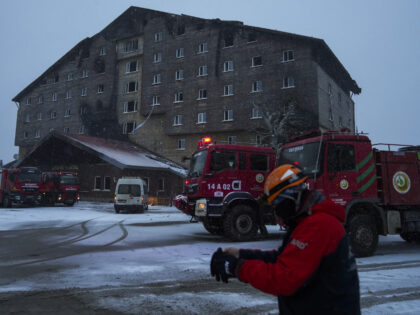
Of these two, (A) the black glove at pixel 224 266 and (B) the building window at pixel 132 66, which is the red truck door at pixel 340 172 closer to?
(A) the black glove at pixel 224 266

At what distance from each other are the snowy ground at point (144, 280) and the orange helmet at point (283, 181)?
104 inches

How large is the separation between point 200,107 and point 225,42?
7.27 meters

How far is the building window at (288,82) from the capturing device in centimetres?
3031

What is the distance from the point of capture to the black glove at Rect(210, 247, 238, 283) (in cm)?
201

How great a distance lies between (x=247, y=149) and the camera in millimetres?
10742

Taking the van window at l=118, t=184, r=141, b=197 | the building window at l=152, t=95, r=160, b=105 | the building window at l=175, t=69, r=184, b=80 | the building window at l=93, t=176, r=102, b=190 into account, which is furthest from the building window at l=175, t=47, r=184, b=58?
the van window at l=118, t=184, r=141, b=197

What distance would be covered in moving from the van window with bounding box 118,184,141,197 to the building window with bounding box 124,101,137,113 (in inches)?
Result: 796

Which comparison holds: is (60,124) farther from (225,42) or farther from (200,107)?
(225,42)

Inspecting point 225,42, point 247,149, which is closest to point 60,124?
point 225,42

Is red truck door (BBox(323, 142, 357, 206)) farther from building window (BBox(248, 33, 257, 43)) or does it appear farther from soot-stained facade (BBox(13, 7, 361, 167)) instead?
building window (BBox(248, 33, 257, 43))

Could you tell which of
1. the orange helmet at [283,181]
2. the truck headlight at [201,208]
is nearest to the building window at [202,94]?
Result: the truck headlight at [201,208]

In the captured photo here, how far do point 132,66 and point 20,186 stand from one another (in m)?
22.7

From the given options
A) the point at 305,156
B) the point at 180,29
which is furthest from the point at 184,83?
the point at 305,156

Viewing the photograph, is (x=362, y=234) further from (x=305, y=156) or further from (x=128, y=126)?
(x=128, y=126)
